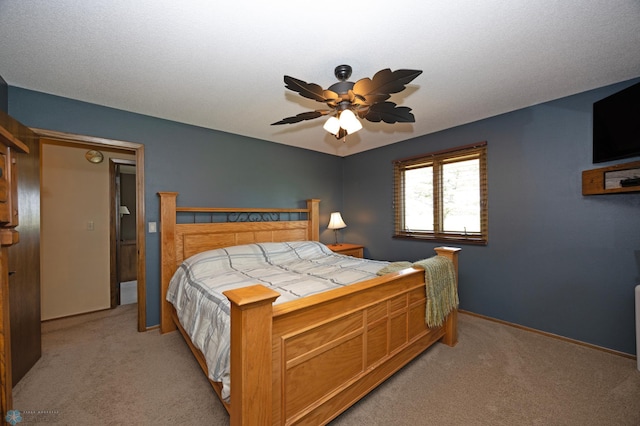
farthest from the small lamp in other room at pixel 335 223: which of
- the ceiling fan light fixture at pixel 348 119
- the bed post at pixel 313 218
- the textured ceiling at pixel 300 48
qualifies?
the ceiling fan light fixture at pixel 348 119

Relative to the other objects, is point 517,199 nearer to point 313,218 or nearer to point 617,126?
point 617,126

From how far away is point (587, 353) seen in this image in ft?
7.61

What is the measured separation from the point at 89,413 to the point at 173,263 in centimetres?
142

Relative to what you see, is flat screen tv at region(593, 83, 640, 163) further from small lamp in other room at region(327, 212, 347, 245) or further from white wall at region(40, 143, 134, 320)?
white wall at region(40, 143, 134, 320)

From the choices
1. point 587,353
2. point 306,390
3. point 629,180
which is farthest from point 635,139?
point 306,390

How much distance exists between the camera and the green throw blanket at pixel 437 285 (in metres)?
2.22

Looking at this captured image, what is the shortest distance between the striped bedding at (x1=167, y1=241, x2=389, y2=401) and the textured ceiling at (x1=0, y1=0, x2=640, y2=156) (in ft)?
5.38

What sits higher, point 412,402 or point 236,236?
point 236,236

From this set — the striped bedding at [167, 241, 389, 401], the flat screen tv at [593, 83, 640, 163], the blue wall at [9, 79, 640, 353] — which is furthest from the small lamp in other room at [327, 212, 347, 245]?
the flat screen tv at [593, 83, 640, 163]

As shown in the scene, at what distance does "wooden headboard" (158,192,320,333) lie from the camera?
2.81 metres

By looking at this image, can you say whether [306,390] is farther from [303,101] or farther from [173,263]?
[303,101]

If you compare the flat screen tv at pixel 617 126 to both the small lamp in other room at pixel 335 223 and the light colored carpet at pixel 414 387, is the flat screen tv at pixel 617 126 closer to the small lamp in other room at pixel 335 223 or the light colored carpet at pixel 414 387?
the light colored carpet at pixel 414 387

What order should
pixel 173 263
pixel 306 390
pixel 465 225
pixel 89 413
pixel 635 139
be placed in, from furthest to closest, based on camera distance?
pixel 465 225
pixel 173 263
pixel 635 139
pixel 89 413
pixel 306 390

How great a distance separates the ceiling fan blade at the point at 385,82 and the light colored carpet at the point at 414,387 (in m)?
2.06
